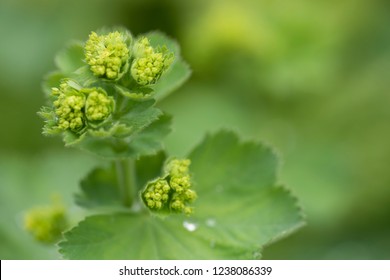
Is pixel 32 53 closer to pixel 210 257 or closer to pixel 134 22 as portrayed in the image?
pixel 134 22

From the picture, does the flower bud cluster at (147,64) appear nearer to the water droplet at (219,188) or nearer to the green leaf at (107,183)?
the green leaf at (107,183)

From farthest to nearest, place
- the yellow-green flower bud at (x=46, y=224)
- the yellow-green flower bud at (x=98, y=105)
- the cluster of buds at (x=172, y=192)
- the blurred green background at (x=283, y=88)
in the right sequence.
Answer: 1. the blurred green background at (x=283, y=88)
2. the yellow-green flower bud at (x=46, y=224)
3. the cluster of buds at (x=172, y=192)
4. the yellow-green flower bud at (x=98, y=105)

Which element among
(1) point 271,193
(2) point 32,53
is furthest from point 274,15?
(1) point 271,193

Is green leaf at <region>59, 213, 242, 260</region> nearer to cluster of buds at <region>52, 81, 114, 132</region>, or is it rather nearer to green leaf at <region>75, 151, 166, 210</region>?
green leaf at <region>75, 151, 166, 210</region>

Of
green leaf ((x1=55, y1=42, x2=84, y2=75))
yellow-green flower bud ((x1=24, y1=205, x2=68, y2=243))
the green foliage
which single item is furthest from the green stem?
yellow-green flower bud ((x1=24, y1=205, x2=68, y2=243))

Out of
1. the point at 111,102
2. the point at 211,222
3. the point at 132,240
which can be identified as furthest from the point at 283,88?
the point at 111,102

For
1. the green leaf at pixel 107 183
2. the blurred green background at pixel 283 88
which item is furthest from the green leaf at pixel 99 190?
the blurred green background at pixel 283 88
